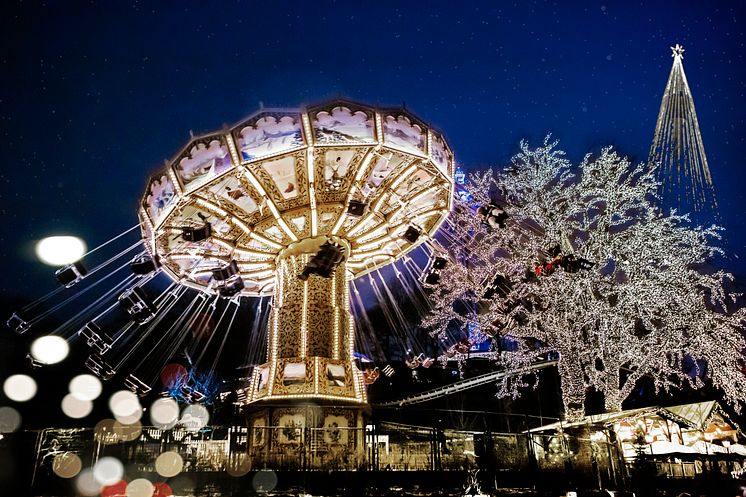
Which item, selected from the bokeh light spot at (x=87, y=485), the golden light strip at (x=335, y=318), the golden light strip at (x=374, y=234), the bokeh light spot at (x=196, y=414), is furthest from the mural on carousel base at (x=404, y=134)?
the bokeh light spot at (x=196, y=414)

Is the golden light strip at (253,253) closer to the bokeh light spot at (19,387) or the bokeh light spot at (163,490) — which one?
the bokeh light spot at (163,490)

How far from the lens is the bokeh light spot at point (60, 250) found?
42.2 feet

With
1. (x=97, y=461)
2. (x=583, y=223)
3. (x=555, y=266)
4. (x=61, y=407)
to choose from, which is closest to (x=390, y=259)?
(x=555, y=266)

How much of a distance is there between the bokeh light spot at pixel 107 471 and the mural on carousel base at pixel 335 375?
15.6ft

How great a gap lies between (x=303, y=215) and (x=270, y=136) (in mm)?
2727

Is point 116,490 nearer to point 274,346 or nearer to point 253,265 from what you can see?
point 274,346

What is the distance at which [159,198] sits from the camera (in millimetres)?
13445

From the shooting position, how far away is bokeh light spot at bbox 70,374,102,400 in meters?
29.5

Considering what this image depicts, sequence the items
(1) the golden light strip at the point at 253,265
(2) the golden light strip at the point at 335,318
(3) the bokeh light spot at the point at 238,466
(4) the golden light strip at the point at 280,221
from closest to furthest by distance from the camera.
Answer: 1. (3) the bokeh light spot at the point at 238,466
2. (2) the golden light strip at the point at 335,318
3. (4) the golden light strip at the point at 280,221
4. (1) the golden light strip at the point at 253,265

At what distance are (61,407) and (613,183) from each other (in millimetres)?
29166

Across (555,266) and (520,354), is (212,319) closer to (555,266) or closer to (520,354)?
(520,354)

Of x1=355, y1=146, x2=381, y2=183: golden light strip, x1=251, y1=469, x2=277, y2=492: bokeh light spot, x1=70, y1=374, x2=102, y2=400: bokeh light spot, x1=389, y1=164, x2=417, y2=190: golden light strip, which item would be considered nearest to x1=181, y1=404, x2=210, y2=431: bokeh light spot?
x1=70, y1=374, x2=102, y2=400: bokeh light spot

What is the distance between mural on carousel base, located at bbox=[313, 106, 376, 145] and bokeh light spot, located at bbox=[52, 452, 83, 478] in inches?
301

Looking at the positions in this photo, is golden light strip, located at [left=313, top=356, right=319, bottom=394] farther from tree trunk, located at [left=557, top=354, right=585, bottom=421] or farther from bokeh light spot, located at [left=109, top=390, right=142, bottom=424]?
bokeh light spot, located at [left=109, top=390, right=142, bottom=424]
